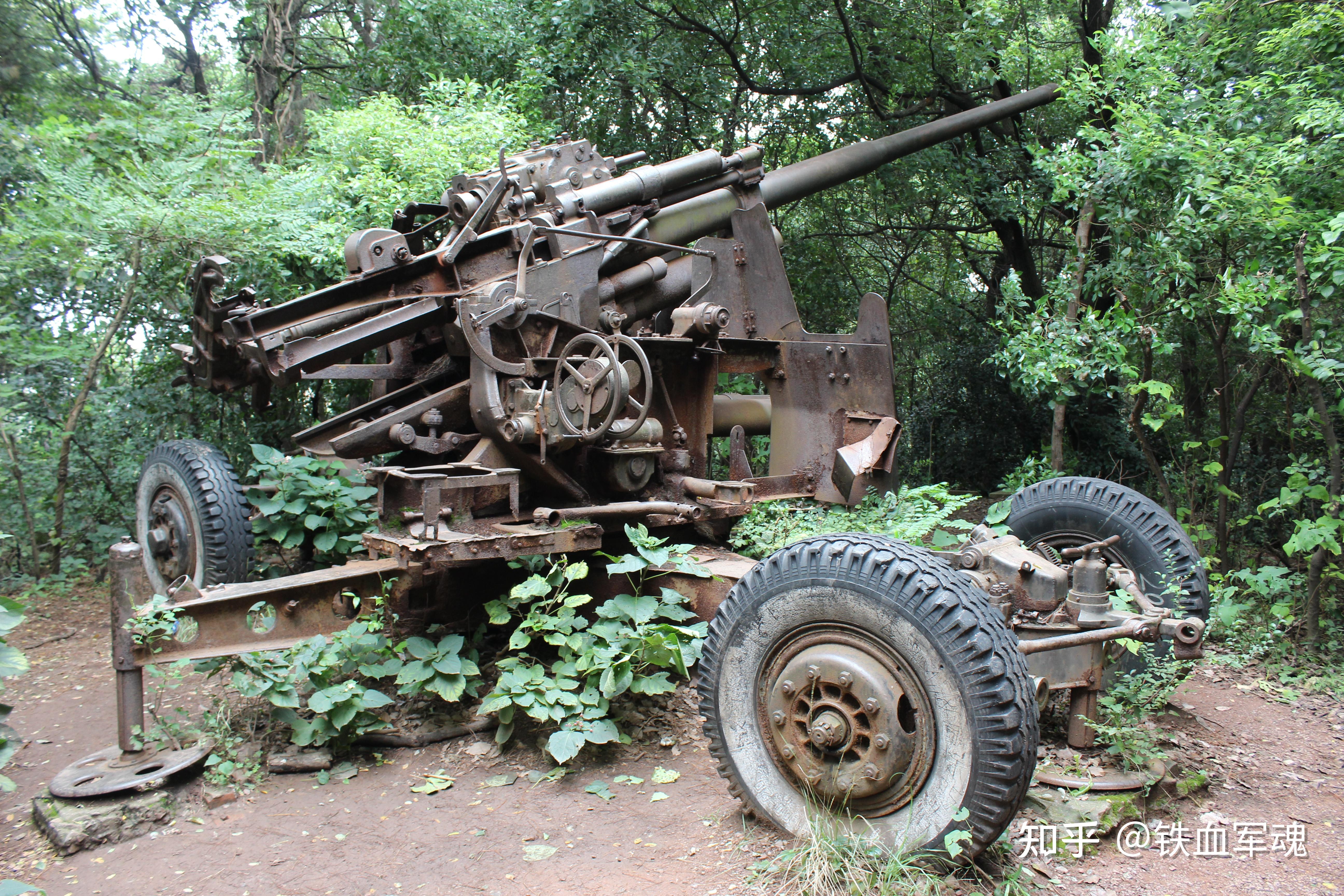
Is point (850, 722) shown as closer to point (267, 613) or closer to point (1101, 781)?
point (1101, 781)

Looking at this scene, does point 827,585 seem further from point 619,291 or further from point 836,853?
point 619,291

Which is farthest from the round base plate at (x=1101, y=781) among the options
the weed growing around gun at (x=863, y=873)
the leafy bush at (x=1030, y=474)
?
the leafy bush at (x=1030, y=474)

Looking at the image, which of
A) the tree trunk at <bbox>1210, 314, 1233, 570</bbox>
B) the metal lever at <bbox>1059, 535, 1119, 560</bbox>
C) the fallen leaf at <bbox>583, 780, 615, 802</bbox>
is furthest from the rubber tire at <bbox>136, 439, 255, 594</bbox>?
the tree trunk at <bbox>1210, 314, 1233, 570</bbox>

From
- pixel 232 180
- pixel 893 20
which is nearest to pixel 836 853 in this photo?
pixel 232 180

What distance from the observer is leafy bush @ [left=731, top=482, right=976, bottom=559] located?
4.61m

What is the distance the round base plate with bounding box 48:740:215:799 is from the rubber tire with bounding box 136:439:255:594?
125 cm

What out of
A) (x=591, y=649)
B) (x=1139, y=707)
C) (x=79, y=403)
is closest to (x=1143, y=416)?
(x=1139, y=707)

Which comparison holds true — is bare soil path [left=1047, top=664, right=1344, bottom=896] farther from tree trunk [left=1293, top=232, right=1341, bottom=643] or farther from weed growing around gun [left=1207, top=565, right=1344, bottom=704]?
tree trunk [left=1293, top=232, right=1341, bottom=643]

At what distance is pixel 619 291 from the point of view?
17.9 ft

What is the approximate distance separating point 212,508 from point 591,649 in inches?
91.2

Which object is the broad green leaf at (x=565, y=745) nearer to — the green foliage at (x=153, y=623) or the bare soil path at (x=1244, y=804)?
the green foliage at (x=153, y=623)

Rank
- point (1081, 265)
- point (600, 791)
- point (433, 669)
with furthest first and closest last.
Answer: point (1081, 265), point (433, 669), point (600, 791)

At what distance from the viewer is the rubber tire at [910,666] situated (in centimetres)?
258

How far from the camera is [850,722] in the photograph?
279 centimetres
